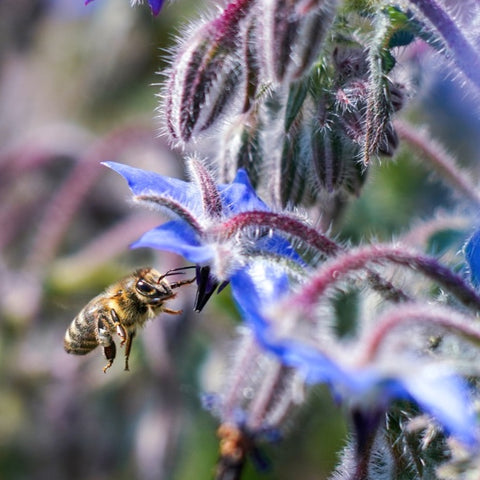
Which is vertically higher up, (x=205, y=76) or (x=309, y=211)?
(x=205, y=76)

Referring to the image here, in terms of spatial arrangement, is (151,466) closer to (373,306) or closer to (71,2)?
(373,306)

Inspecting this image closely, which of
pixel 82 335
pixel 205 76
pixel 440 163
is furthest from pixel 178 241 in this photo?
pixel 440 163

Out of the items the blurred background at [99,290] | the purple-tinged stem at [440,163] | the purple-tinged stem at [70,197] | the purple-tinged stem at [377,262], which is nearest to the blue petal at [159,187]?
the purple-tinged stem at [377,262]

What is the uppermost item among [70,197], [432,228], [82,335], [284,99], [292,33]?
[292,33]

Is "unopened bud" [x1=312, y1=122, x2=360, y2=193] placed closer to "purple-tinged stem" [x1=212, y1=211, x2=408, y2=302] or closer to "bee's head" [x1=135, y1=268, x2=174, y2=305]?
"purple-tinged stem" [x1=212, y1=211, x2=408, y2=302]

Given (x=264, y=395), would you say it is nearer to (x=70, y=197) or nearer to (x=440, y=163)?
(x=440, y=163)
